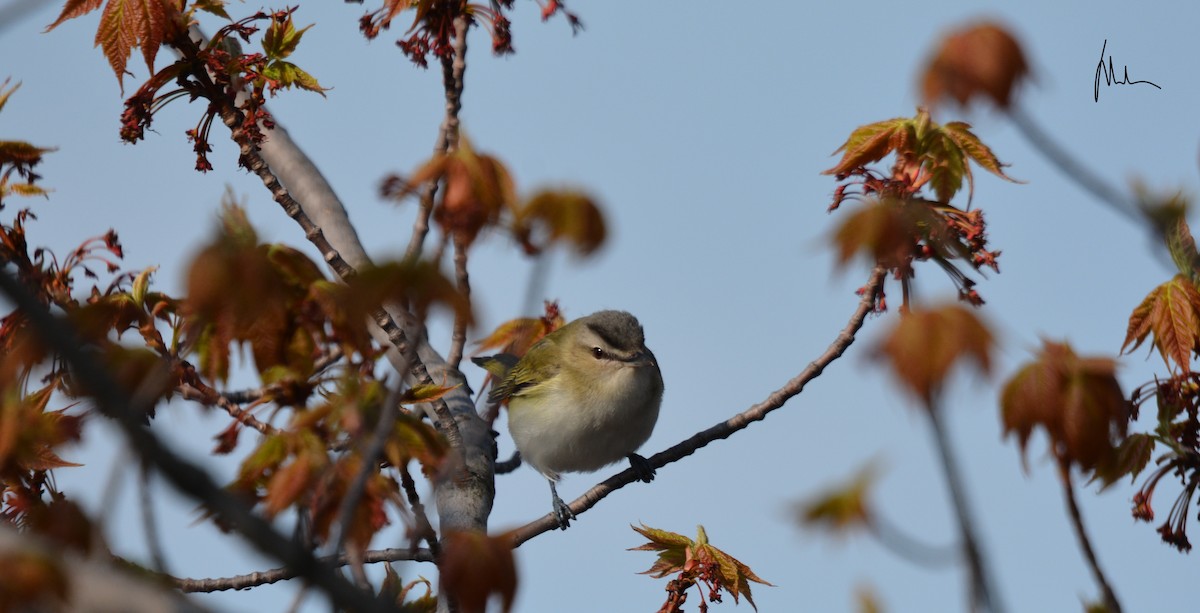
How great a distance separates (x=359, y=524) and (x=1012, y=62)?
6.45 feet

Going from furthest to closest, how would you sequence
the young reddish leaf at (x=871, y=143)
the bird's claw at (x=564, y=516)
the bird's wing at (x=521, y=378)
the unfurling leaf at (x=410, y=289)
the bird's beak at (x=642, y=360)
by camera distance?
the bird's wing at (x=521, y=378)
the bird's beak at (x=642, y=360)
the bird's claw at (x=564, y=516)
the young reddish leaf at (x=871, y=143)
the unfurling leaf at (x=410, y=289)

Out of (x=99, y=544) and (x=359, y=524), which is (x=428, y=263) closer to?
(x=359, y=524)

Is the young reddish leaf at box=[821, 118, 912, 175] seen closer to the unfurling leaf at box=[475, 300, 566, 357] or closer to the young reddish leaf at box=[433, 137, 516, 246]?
the young reddish leaf at box=[433, 137, 516, 246]

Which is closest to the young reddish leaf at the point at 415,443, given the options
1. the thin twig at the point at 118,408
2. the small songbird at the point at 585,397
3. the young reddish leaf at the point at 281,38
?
the thin twig at the point at 118,408

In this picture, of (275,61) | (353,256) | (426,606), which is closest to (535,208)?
(275,61)

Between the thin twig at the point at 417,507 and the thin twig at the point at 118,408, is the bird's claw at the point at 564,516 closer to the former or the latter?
the thin twig at the point at 417,507

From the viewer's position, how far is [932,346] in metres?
2.10

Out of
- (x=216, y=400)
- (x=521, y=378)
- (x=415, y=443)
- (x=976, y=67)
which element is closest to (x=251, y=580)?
(x=216, y=400)

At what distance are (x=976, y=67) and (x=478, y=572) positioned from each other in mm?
1768

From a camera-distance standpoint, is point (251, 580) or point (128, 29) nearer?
point (128, 29)

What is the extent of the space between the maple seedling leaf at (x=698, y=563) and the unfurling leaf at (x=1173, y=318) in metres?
1.90

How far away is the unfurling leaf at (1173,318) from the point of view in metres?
3.96

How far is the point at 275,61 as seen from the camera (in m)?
4.69

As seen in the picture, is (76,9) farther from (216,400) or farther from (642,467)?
(642,467)
